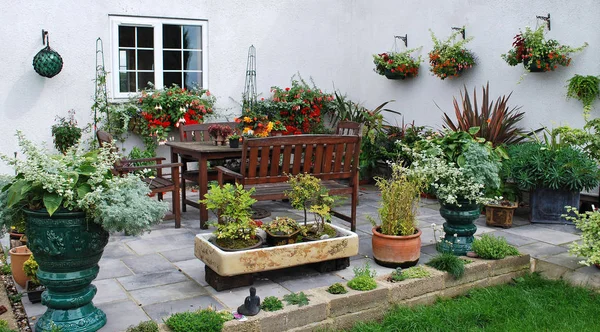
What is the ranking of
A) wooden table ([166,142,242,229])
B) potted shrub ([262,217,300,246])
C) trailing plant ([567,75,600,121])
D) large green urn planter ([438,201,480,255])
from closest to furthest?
1. potted shrub ([262,217,300,246])
2. large green urn planter ([438,201,480,255])
3. wooden table ([166,142,242,229])
4. trailing plant ([567,75,600,121])

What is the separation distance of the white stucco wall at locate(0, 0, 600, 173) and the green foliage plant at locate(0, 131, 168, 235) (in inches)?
163

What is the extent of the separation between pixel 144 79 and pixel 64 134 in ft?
4.34

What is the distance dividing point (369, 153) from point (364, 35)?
2.02m

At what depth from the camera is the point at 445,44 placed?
23.1ft

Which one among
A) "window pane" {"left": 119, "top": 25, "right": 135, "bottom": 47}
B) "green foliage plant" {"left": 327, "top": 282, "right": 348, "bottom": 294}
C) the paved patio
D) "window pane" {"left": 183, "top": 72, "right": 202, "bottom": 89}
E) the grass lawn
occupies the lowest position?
the grass lawn

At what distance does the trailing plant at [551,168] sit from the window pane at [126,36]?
4679 mm

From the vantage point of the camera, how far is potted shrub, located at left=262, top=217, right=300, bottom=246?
379 centimetres

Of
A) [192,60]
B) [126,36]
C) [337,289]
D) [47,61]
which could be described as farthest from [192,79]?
[337,289]

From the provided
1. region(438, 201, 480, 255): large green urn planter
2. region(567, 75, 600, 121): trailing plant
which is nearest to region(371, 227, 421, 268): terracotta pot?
region(438, 201, 480, 255): large green urn planter

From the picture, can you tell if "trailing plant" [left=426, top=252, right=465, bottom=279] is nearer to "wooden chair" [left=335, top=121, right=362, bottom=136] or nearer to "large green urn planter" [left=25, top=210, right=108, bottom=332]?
"large green urn planter" [left=25, top=210, right=108, bottom=332]

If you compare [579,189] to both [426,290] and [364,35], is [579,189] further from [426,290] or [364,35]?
[364,35]

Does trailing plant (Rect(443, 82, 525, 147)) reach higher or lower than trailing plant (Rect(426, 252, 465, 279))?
higher

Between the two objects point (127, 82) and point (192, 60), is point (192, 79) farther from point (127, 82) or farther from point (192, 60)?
point (127, 82)

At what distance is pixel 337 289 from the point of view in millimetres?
3439
